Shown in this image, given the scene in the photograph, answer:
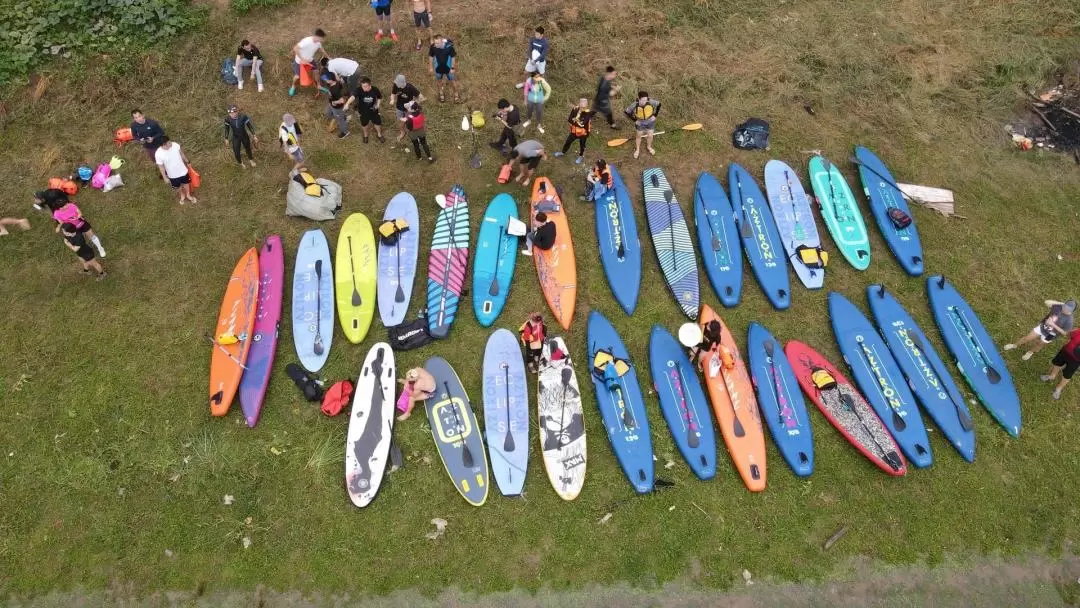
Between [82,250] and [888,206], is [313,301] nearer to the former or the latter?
[82,250]

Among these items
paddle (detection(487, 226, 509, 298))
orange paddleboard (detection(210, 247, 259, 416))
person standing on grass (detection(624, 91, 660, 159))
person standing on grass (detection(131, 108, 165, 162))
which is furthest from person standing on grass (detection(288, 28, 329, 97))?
person standing on grass (detection(624, 91, 660, 159))

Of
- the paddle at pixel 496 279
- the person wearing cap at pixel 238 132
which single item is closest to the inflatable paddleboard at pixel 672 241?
the paddle at pixel 496 279

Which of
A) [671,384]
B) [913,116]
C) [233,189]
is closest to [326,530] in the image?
[671,384]

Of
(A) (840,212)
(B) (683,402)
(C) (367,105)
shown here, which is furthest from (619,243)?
(C) (367,105)

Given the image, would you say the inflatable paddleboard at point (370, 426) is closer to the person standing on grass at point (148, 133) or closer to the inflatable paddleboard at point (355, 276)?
the inflatable paddleboard at point (355, 276)

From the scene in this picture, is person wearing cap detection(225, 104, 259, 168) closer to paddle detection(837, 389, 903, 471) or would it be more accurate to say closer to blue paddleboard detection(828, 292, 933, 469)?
blue paddleboard detection(828, 292, 933, 469)
